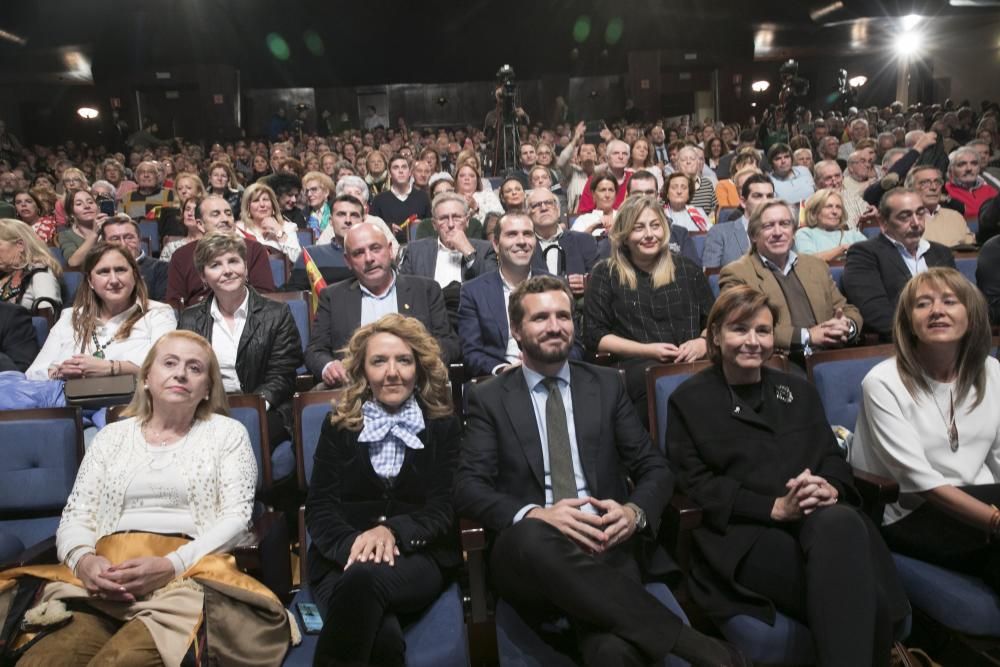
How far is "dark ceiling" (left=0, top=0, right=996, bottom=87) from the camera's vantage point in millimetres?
12539

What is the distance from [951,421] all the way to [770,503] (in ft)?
1.66

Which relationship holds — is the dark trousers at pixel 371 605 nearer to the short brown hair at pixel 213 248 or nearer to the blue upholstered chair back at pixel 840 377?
the blue upholstered chair back at pixel 840 377

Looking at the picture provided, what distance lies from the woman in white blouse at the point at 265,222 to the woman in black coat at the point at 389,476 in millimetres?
2198

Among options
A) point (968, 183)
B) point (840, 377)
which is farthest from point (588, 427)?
point (968, 183)

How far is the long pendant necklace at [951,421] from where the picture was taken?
175 centimetres

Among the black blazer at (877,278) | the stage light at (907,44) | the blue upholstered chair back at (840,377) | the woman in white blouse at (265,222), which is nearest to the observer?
the blue upholstered chair back at (840,377)

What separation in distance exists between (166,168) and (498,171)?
3304 millimetres

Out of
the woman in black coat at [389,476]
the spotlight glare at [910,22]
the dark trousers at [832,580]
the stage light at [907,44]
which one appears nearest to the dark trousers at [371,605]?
the woman in black coat at [389,476]

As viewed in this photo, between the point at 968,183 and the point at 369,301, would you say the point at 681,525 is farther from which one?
the point at 968,183

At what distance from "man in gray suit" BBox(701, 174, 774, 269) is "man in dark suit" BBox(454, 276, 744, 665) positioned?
6.62 ft

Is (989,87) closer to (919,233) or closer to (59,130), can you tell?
(919,233)

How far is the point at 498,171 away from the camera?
22.9 feet

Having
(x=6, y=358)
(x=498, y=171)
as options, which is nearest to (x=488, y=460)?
(x=6, y=358)

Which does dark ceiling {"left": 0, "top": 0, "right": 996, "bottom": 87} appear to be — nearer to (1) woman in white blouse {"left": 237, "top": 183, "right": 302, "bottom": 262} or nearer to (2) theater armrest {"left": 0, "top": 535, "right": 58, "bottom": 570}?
(1) woman in white blouse {"left": 237, "top": 183, "right": 302, "bottom": 262}
